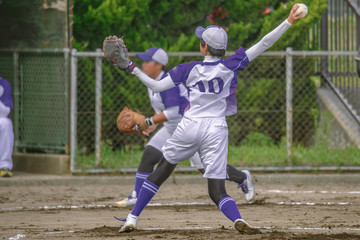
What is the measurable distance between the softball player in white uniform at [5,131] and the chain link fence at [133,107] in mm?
852

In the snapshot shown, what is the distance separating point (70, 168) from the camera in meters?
13.2

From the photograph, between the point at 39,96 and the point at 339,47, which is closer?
the point at 39,96

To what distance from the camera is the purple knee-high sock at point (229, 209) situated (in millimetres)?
7059

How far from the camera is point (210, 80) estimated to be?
24.1 feet

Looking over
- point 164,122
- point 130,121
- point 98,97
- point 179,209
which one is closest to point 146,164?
point 164,122

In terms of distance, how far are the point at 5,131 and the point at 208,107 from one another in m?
6.71

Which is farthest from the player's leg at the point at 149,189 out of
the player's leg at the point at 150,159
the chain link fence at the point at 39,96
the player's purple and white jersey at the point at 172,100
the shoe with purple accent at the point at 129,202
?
the chain link fence at the point at 39,96

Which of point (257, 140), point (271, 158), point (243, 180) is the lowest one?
point (271, 158)

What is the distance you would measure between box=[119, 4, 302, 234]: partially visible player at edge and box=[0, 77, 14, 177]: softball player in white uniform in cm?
616

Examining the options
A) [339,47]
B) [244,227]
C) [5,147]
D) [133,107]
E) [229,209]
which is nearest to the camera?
[244,227]

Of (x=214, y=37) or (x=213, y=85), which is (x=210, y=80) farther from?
(x=214, y=37)

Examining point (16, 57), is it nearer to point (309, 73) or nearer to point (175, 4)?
point (175, 4)

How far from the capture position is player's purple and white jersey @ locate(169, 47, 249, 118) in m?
7.35

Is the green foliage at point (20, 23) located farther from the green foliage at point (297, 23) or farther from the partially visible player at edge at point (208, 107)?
the partially visible player at edge at point (208, 107)
